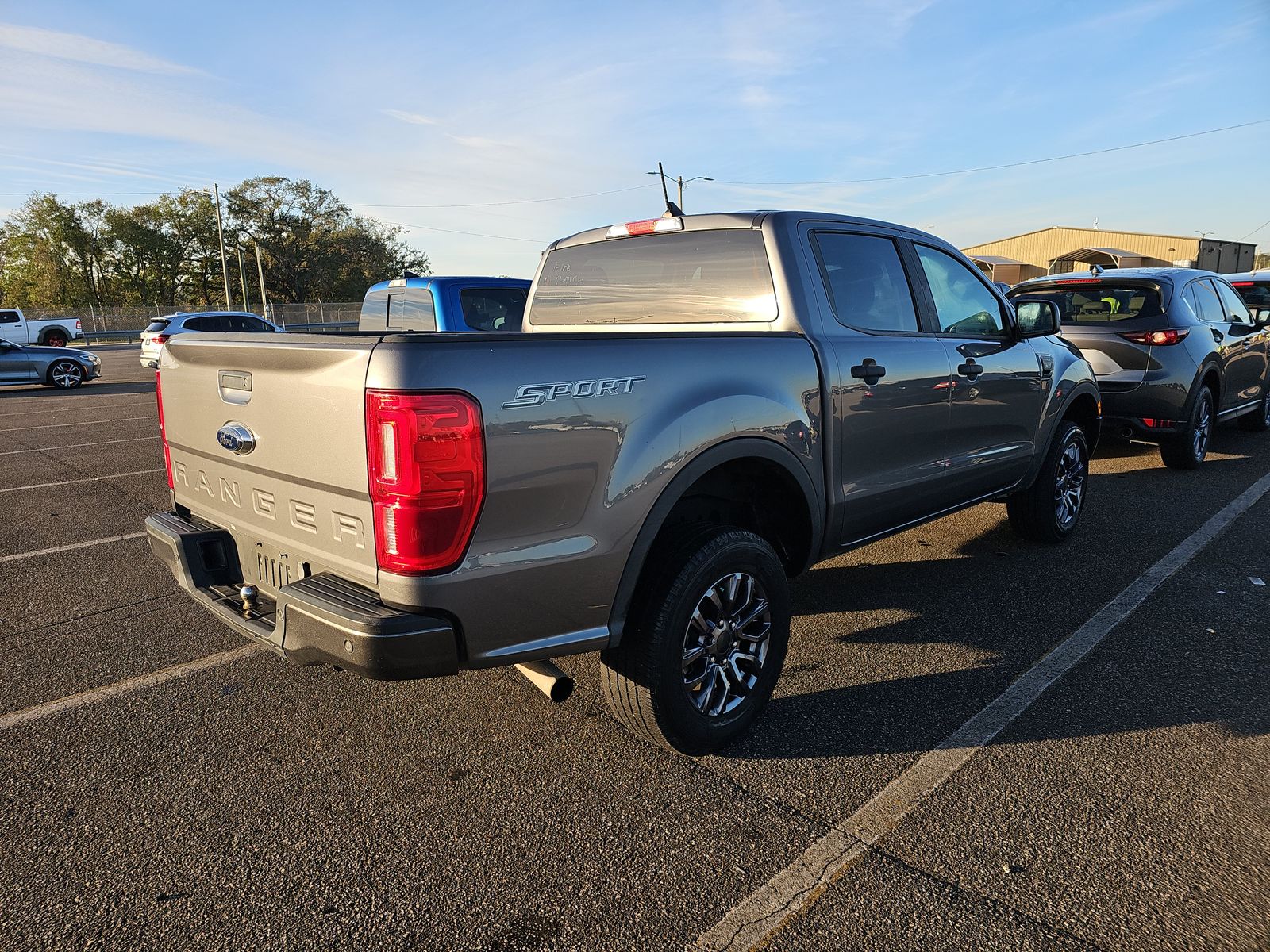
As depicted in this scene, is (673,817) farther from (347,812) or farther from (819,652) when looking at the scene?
(819,652)

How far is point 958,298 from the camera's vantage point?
173 inches

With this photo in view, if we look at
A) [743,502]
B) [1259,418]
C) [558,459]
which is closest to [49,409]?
[743,502]

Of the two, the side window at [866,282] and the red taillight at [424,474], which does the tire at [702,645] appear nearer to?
the red taillight at [424,474]

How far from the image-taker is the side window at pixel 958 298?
4.23 m

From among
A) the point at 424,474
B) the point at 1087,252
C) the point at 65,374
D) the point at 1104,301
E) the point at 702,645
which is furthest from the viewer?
the point at 1087,252

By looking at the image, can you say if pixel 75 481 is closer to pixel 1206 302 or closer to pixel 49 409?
pixel 49 409

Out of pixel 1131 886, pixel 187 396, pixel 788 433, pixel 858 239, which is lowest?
pixel 1131 886

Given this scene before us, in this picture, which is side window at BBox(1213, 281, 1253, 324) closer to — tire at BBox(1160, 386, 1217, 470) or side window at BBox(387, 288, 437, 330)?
tire at BBox(1160, 386, 1217, 470)

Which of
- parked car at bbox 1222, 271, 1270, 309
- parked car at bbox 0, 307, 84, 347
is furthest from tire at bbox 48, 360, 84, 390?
parked car at bbox 1222, 271, 1270, 309

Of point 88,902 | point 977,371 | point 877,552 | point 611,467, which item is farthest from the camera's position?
point 877,552

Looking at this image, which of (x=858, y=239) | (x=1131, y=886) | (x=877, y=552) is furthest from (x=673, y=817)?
(x=877, y=552)

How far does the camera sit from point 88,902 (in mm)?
2213

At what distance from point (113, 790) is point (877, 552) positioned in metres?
4.22

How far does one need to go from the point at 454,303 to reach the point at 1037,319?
5.29 metres
